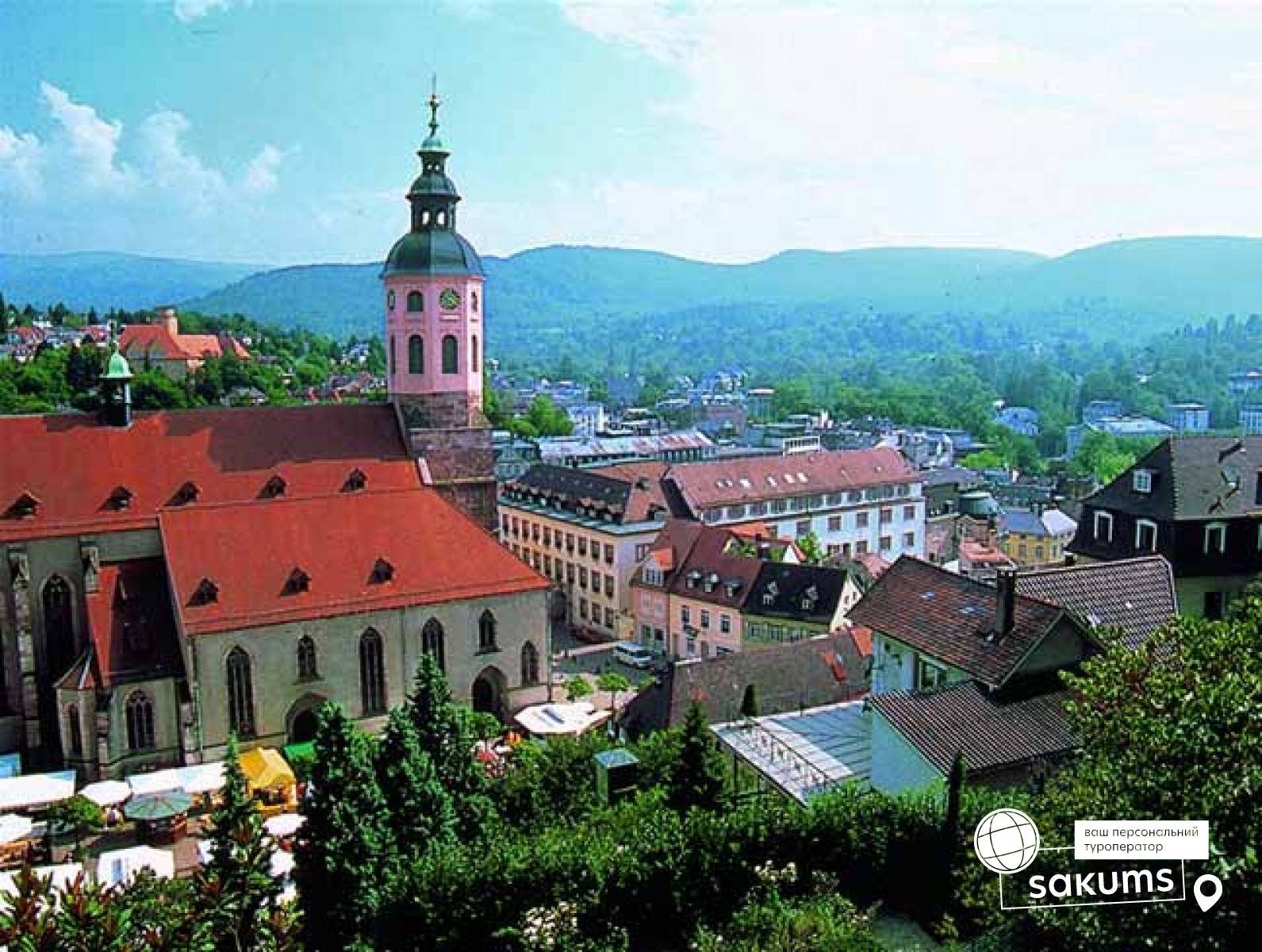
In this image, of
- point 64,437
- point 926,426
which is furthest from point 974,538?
point 926,426

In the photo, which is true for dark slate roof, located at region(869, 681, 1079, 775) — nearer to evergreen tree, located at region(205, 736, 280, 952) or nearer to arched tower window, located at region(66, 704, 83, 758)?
evergreen tree, located at region(205, 736, 280, 952)

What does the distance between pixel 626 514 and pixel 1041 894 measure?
53165 millimetres

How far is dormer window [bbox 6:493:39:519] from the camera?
37406 mm

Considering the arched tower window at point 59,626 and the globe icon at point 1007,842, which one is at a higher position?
the globe icon at point 1007,842

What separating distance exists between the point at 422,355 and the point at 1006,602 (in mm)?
27848

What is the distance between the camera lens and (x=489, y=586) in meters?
39.1

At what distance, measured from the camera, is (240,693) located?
35.6 m

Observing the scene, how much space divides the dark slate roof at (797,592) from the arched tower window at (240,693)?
90.0 ft

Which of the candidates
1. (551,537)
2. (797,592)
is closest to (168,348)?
(551,537)

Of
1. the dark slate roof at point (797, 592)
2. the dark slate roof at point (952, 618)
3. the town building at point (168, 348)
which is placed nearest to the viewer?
the dark slate roof at point (952, 618)

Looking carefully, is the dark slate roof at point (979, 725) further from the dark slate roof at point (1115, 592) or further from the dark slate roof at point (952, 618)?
the dark slate roof at point (1115, 592)

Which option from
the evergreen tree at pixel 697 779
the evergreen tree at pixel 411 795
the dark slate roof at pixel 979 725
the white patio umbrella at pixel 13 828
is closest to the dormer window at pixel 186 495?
the white patio umbrella at pixel 13 828

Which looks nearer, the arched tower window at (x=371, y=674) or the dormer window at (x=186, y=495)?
the arched tower window at (x=371, y=674)

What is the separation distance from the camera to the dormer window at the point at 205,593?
35.2m
